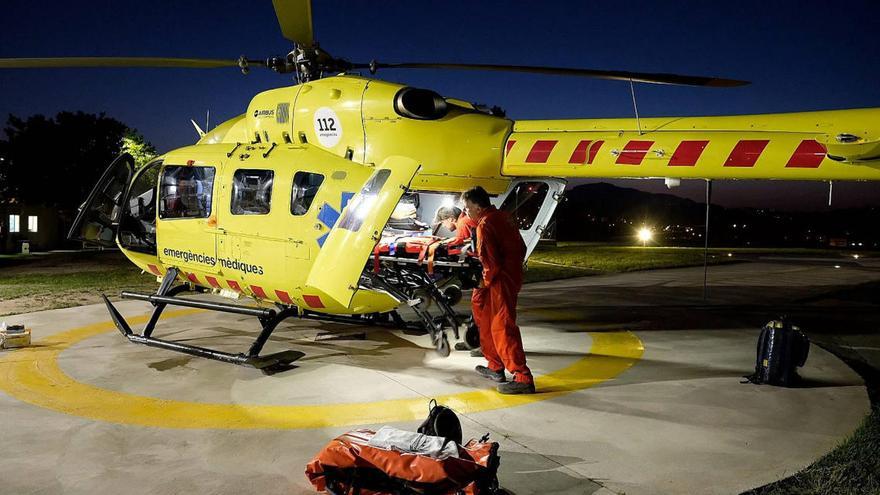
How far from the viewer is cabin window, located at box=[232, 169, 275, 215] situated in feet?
20.6

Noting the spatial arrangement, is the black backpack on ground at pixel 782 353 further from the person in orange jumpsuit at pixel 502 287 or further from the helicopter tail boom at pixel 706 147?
the person in orange jumpsuit at pixel 502 287

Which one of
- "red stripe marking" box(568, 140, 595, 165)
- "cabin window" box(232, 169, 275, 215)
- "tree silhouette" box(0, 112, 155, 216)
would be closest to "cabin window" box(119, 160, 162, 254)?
"cabin window" box(232, 169, 275, 215)

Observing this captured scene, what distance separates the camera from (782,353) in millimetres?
5461

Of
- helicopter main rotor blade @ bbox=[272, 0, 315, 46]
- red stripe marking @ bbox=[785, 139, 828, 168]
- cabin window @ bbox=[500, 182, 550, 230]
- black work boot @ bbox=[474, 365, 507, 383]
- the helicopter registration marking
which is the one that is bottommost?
black work boot @ bbox=[474, 365, 507, 383]

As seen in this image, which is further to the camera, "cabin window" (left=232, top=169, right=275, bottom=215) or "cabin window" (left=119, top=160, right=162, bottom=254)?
"cabin window" (left=119, top=160, right=162, bottom=254)

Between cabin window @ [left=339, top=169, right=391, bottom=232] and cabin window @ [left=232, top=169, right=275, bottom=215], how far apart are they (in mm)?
1340

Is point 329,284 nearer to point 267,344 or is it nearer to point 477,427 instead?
point 477,427

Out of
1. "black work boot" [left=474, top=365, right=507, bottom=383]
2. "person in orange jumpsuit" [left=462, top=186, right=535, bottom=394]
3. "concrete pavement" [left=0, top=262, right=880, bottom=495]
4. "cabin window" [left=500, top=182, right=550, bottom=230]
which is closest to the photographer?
"concrete pavement" [left=0, top=262, right=880, bottom=495]

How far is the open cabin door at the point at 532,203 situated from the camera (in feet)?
25.3

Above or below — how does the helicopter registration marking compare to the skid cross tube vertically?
above

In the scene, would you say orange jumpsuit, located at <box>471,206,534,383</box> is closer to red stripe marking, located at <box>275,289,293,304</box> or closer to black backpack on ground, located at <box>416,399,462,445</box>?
black backpack on ground, located at <box>416,399,462,445</box>

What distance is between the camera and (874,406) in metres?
4.98

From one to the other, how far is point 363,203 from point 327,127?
176cm

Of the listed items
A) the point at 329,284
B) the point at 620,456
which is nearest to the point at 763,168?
the point at 620,456
